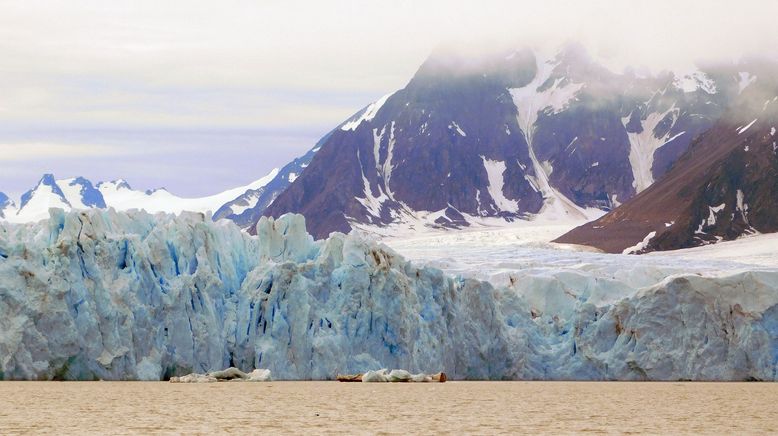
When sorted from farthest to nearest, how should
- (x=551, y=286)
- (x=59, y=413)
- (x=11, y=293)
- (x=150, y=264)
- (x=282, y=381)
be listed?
(x=551, y=286) → (x=282, y=381) → (x=150, y=264) → (x=11, y=293) → (x=59, y=413)

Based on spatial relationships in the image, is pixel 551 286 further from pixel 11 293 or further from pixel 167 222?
pixel 11 293

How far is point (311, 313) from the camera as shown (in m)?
60.8

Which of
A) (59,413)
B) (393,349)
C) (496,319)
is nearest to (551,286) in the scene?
(496,319)

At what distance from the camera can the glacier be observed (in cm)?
5634

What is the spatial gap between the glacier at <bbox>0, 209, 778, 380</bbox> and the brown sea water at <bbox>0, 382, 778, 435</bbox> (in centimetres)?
143

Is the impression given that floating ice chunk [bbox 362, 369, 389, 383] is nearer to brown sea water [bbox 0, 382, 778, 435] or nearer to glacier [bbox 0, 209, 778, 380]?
brown sea water [bbox 0, 382, 778, 435]

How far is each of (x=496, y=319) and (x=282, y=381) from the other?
424 inches

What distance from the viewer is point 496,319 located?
6594cm

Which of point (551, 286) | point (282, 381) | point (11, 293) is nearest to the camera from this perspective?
point (11, 293)

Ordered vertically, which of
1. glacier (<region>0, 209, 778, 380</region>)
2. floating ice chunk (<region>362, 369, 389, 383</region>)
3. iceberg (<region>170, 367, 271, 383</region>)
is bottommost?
floating ice chunk (<region>362, 369, 389, 383</region>)

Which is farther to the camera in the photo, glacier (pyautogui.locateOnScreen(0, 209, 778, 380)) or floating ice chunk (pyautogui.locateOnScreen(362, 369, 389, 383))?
floating ice chunk (pyautogui.locateOnScreen(362, 369, 389, 383))

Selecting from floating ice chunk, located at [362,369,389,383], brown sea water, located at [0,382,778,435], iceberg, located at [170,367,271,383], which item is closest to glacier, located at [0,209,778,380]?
iceberg, located at [170,367,271,383]

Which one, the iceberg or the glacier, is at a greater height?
the glacier

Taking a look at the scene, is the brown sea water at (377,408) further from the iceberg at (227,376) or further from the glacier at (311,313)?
the glacier at (311,313)
